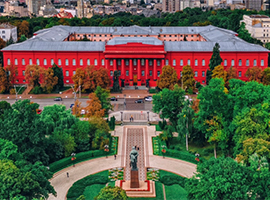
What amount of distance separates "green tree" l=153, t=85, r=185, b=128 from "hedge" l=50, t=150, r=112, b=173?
43.5 feet

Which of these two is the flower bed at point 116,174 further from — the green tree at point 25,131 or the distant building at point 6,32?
the distant building at point 6,32

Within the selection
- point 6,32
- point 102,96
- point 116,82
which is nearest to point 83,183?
point 102,96

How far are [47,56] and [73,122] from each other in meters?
43.7

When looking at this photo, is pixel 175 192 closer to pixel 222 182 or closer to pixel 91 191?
pixel 91 191

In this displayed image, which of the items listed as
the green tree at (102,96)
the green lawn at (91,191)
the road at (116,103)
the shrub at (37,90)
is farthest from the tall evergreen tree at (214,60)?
the green lawn at (91,191)

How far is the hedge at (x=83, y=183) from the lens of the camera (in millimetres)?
62066

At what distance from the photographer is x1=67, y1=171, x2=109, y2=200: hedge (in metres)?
62.1

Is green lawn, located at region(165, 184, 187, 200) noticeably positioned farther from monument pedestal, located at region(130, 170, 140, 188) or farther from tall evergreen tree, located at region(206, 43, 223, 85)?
tall evergreen tree, located at region(206, 43, 223, 85)

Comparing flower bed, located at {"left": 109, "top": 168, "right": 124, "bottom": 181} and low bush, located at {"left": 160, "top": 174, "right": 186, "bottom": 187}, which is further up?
low bush, located at {"left": 160, "top": 174, "right": 186, "bottom": 187}

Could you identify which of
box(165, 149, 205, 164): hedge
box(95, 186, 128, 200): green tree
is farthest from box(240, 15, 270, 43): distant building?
box(95, 186, 128, 200): green tree

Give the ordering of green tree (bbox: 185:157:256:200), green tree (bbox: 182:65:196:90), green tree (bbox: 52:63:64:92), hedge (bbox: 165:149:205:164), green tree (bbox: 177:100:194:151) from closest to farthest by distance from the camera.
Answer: green tree (bbox: 185:157:256:200)
hedge (bbox: 165:149:205:164)
green tree (bbox: 177:100:194:151)
green tree (bbox: 182:65:196:90)
green tree (bbox: 52:63:64:92)

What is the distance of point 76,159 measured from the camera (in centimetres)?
7225

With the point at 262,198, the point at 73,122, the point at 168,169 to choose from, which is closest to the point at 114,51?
the point at 73,122

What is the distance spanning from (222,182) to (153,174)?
1792 cm
